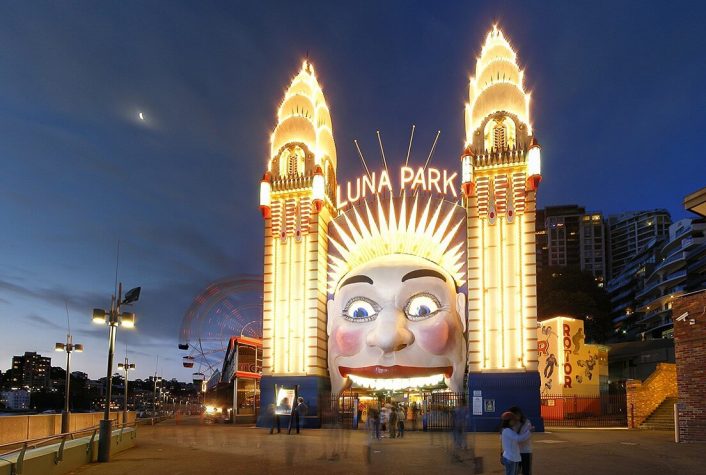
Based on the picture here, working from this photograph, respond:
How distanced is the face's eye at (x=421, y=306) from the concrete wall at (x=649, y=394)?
1084cm

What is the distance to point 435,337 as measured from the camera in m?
29.9

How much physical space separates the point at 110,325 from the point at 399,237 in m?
16.9

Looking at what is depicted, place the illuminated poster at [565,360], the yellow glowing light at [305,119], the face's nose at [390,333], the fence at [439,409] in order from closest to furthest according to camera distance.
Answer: the fence at [439,409] → the face's nose at [390,333] → the yellow glowing light at [305,119] → the illuminated poster at [565,360]

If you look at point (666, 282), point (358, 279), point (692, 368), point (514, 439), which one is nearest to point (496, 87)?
point (358, 279)

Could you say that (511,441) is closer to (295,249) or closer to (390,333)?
(390,333)

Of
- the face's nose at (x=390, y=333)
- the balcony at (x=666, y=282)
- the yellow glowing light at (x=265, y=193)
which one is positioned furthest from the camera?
the balcony at (x=666, y=282)

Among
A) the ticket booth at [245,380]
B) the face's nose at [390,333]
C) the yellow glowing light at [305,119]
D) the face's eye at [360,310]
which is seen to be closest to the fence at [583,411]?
the face's nose at [390,333]

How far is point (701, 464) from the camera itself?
16219mm

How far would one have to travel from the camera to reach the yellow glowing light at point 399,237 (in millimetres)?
32312

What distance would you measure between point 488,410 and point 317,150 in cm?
1642

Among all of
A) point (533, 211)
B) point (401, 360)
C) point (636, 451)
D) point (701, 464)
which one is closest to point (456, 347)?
point (401, 360)

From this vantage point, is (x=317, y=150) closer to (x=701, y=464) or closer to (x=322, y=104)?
(x=322, y=104)

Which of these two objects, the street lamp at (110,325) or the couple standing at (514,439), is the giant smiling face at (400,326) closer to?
the street lamp at (110,325)

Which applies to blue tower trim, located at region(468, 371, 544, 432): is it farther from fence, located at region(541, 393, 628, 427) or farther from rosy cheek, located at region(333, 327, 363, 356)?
fence, located at region(541, 393, 628, 427)
